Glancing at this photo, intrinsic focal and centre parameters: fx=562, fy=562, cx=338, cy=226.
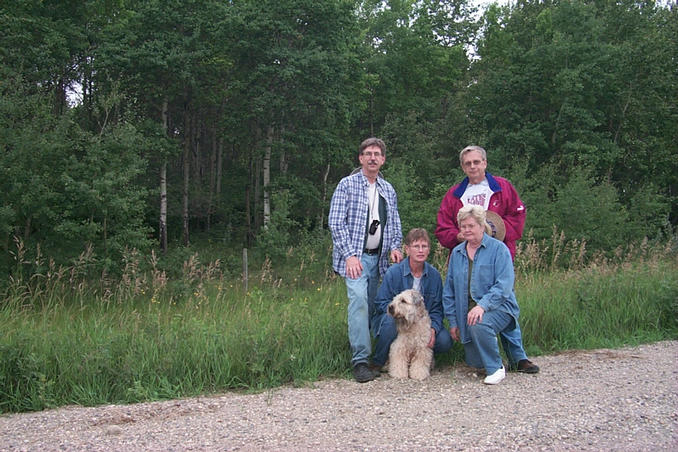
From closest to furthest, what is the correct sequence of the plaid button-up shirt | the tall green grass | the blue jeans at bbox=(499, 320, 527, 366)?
1. the tall green grass
2. the blue jeans at bbox=(499, 320, 527, 366)
3. the plaid button-up shirt

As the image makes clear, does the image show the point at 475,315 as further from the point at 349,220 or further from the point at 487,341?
the point at 349,220

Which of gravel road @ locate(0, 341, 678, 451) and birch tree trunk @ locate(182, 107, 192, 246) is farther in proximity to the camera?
birch tree trunk @ locate(182, 107, 192, 246)

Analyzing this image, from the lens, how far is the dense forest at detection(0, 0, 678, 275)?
51.1ft

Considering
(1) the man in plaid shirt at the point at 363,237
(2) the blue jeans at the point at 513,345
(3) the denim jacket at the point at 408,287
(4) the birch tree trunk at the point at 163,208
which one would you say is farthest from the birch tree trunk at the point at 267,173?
(2) the blue jeans at the point at 513,345

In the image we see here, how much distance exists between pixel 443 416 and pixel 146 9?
23231 millimetres

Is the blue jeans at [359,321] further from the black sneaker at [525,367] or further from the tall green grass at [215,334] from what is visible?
the black sneaker at [525,367]

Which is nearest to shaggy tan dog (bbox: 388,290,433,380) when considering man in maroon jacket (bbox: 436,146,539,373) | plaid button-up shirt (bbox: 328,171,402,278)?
plaid button-up shirt (bbox: 328,171,402,278)

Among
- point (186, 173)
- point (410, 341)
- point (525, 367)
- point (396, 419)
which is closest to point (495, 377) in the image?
point (525, 367)

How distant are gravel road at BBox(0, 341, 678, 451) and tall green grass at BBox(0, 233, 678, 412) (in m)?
0.26

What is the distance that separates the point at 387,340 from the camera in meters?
5.33

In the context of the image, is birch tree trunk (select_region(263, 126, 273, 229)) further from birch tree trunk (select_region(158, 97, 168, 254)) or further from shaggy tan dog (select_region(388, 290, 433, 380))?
shaggy tan dog (select_region(388, 290, 433, 380))

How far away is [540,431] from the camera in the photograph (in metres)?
3.72

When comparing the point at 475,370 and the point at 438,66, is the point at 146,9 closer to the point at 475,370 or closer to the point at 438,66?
the point at 438,66

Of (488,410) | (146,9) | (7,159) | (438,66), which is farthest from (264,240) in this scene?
(438,66)
